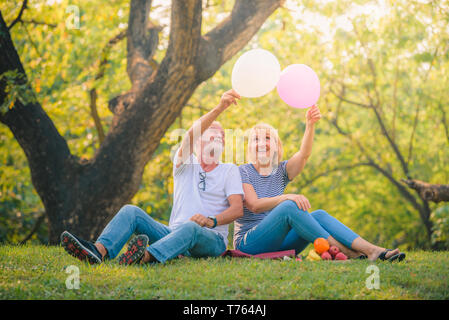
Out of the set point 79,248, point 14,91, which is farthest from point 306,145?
point 14,91

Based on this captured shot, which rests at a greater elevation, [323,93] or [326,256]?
[323,93]

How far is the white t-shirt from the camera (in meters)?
4.03

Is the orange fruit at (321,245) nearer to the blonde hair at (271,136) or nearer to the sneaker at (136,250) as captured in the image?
the blonde hair at (271,136)

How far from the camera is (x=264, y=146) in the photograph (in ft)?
14.1

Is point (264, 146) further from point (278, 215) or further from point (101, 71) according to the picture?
point (101, 71)

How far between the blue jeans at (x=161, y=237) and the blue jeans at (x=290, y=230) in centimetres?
30

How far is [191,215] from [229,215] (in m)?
0.33

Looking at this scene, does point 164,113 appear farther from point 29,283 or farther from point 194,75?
point 29,283

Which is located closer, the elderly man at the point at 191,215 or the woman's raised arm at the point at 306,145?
the elderly man at the point at 191,215

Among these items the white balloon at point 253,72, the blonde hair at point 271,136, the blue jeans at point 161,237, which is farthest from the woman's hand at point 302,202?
the white balloon at point 253,72

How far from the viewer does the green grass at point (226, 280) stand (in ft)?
8.82

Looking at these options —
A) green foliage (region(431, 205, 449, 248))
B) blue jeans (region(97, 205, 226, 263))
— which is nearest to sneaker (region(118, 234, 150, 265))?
blue jeans (region(97, 205, 226, 263))
